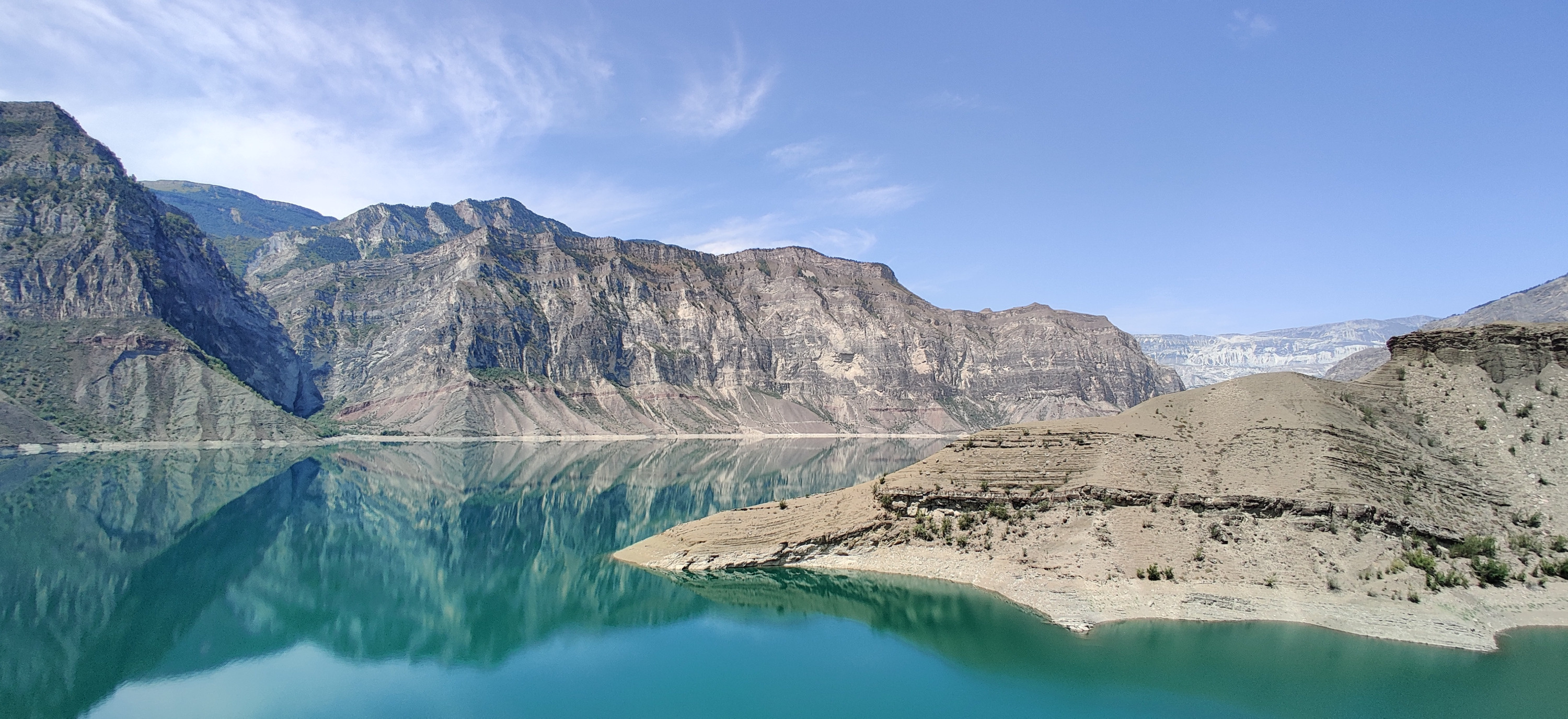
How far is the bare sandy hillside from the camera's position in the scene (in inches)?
1539

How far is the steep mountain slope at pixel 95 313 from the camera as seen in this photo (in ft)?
487

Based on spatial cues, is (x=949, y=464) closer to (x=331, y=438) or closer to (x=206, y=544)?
(x=206, y=544)

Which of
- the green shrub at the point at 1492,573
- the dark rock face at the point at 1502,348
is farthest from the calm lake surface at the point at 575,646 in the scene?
the dark rock face at the point at 1502,348

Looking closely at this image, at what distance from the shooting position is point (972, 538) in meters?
49.1

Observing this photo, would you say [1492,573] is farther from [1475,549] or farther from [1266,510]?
[1266,510]

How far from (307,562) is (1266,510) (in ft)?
215

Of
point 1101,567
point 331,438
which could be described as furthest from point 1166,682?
point 331,438

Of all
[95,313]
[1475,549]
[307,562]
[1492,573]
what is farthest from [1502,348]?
[95,313]

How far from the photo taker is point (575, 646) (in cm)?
4003

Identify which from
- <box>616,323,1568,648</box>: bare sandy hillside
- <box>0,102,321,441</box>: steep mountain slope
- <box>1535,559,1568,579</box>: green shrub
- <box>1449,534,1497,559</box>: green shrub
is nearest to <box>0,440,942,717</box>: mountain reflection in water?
<box>616,323,1568,648</box>: bare sandy hillside

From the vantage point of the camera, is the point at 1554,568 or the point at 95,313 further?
the point at 95,313

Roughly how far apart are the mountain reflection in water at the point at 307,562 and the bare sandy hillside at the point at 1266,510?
1188 cm

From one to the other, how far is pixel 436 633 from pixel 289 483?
78.3 m

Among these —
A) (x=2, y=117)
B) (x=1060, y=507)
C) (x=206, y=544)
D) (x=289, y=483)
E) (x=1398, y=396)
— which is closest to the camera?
(x=1060, y=507)
